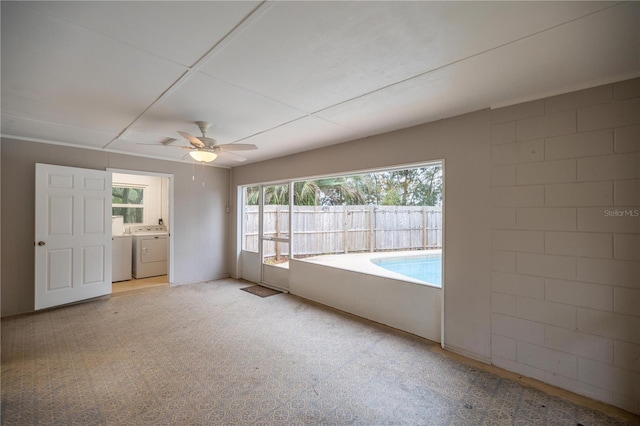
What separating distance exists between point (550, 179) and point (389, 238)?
1979mm

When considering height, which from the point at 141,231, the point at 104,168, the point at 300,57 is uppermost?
the point at 300,57

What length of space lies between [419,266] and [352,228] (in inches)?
50.3

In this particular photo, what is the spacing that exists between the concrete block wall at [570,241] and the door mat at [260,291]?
131 inches

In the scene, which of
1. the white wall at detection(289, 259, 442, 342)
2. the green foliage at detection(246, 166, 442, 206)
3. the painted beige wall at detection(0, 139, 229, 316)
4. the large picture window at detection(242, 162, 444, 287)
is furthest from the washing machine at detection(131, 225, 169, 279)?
the white wall at detection(289, 259, 442, 342)

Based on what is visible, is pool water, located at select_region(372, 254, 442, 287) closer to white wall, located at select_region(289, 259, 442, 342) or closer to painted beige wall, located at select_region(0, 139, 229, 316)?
white wall, located at select_region(289, 259, 442, 342)

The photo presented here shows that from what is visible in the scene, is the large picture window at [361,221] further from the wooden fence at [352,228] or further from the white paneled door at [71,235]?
the white paneled door at [71,235]

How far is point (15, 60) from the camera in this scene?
73.1 inches

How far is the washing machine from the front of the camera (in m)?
5.70

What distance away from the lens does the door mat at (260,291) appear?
4734 millimetres

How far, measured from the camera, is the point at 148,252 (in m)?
5.80

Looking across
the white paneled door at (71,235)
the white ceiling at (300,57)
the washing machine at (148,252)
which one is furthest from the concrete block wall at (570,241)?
the washing machine at (148,252)

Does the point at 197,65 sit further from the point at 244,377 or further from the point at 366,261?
the point at 366,261

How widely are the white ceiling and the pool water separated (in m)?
1.60

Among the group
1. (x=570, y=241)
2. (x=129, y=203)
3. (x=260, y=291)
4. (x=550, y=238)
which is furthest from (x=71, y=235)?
(x=570, y=241)
